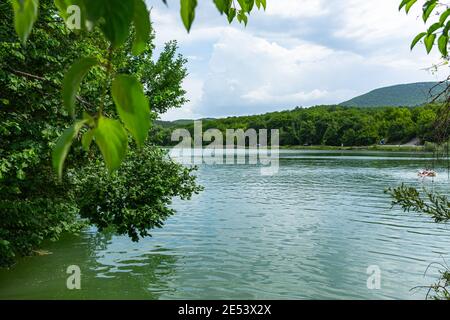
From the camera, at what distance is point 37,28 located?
1050cm

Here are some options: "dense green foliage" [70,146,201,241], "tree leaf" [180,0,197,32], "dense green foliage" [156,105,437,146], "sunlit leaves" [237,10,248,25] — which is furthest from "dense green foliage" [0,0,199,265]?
"dense green foliage" [156,105,437,146]

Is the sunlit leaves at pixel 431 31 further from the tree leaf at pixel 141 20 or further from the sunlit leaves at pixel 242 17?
the tree leaf at pixel 141 20

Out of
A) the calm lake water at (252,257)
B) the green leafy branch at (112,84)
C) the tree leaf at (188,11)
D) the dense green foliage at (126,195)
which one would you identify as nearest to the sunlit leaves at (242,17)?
the tree leaf at (188,11)

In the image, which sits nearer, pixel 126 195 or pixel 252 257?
pixel 126 195

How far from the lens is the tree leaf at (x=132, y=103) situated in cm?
54

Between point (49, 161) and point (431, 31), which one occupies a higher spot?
point (431, 31)

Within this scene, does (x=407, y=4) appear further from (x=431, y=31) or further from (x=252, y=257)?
(x=252, y=257)

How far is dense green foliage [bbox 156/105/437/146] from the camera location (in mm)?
144250

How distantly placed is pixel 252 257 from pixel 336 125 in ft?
493

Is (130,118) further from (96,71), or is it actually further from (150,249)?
(150,249)

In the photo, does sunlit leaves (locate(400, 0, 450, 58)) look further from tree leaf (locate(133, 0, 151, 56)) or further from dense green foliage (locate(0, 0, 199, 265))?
dense green foliage (locate(0, 0, 199, 265))

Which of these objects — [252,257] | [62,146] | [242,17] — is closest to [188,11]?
[62,146]

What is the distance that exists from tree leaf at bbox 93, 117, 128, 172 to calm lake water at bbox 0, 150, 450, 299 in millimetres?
7977

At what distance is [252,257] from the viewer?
Result: 18.8m
